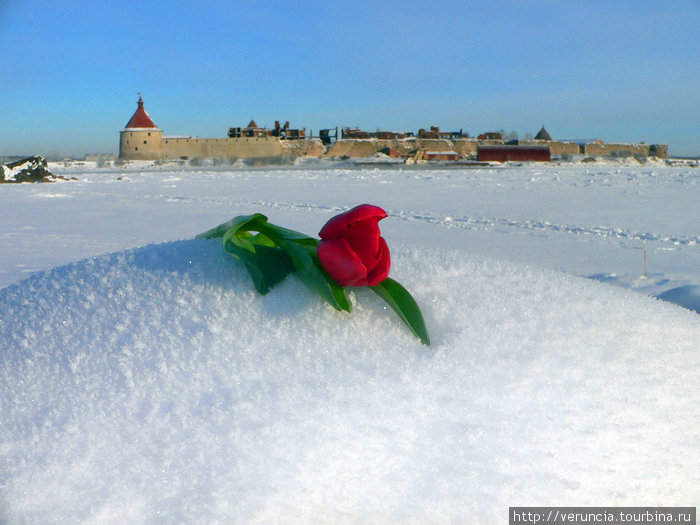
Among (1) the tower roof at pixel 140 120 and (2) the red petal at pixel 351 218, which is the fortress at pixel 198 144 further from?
(2) the red petal at pixel 351 218

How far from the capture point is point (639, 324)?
2.18 feet

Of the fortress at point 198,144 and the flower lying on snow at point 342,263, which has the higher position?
the fortress at point 198,144

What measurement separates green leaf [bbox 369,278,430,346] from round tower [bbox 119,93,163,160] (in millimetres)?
33047

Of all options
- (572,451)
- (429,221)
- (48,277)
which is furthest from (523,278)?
(429,221)

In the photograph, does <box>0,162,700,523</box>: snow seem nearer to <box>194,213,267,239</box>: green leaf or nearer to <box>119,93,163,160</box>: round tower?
<box>194,213,267,239</box>: green leaf

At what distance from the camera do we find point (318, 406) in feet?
1.64

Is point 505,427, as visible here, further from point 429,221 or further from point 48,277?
point 429,221

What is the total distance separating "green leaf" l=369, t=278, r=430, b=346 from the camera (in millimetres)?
568

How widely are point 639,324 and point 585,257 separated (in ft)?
10.1

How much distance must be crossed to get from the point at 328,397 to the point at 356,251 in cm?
16

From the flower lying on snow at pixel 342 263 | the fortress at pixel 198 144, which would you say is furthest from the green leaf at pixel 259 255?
the fortress at pixel 198 144

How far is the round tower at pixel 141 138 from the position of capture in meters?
31.3

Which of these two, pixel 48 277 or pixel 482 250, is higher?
pixel 48 277

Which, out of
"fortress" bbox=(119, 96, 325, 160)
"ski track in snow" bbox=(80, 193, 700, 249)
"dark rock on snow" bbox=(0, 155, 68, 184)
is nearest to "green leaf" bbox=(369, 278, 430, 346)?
"ski track in snow" bbox=(80, 193, 700, 249)
